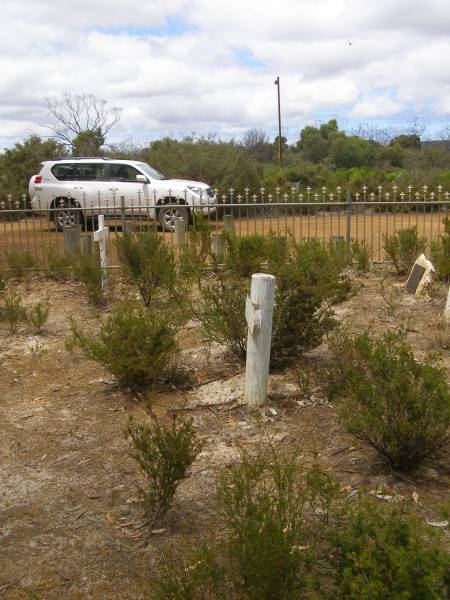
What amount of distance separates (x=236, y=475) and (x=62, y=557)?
928mm

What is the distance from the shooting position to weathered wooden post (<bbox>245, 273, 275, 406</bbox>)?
505 centimetres

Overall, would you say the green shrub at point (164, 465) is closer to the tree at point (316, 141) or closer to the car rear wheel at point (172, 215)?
the car rear wheel at point (172, 215)

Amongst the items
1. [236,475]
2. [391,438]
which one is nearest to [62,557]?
[236,475]

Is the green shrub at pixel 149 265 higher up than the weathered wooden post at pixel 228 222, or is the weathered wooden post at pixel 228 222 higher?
the weathered wooden post at pixel 228 222

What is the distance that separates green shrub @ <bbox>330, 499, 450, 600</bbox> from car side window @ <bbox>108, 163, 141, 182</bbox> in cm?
1552

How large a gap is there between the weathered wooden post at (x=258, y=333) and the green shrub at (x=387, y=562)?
2430 mm

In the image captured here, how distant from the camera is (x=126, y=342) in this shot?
5578 millimetres

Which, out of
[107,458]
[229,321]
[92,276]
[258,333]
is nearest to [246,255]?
[92,276]

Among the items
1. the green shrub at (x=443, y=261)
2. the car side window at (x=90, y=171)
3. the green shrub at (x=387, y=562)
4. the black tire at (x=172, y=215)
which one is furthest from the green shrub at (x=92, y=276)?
the car side window at (x=90, y=171)

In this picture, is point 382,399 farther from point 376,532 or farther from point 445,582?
point 445,582

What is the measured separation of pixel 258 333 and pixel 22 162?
21.8 metres

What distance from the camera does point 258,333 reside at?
16.8 feet

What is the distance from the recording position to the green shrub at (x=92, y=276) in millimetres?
8852

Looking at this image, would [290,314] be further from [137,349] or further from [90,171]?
[90,171]
